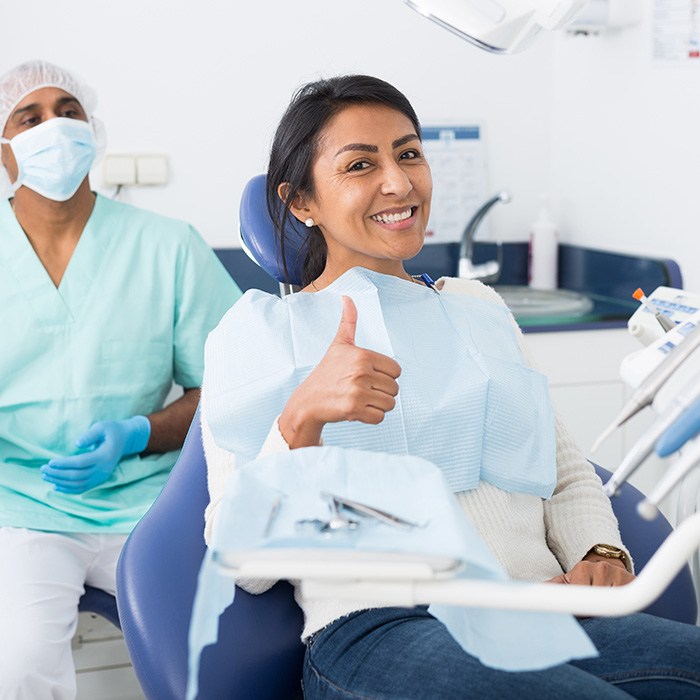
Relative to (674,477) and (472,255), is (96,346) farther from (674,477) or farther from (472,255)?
(674,477)

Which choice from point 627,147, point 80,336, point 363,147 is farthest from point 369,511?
point 627,147

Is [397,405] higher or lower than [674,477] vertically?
lower

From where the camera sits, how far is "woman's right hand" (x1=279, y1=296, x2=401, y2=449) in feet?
3.65

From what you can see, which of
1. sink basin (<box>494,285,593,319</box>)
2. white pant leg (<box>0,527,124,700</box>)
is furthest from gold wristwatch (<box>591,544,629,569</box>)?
sink basin (<box>494,285,593,319</box>)

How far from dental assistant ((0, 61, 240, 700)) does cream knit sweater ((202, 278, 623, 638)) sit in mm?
503

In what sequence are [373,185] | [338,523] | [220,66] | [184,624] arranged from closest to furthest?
[338,523] → [184,624] → [373,185] → [220,66]

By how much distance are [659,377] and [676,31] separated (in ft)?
5.26

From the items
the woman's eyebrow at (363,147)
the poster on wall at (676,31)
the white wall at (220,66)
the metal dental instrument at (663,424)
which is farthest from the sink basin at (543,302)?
the metal dental instrument at (663,424)

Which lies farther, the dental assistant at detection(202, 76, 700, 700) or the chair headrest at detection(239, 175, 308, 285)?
the chair headrest at detection(239, 175, 308, 285)

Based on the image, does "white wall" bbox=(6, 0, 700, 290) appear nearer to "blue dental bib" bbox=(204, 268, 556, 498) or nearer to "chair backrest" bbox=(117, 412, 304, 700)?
"blue dental bib" bbox=(204, 268, 556, 498)

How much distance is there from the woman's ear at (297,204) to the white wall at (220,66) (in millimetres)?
1028

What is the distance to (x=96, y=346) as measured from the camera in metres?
1.92

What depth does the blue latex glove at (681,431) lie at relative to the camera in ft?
2.62

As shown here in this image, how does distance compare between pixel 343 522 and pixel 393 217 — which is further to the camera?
pixel 393 217
